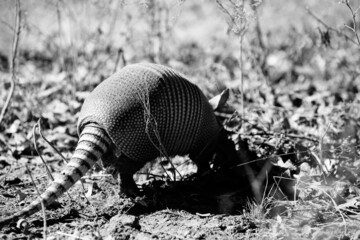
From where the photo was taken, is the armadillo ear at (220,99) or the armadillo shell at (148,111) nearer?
the armadillo shell at (148,111)

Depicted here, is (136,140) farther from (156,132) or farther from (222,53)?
(222,53)

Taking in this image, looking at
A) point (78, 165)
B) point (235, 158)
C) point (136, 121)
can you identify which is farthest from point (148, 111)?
point (235, 158)

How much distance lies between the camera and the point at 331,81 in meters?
7.44

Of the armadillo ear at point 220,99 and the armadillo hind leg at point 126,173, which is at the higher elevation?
the armadillo ear at point 220,99

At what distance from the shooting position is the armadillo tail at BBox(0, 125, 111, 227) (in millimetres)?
3482

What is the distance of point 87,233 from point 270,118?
9.82 ft

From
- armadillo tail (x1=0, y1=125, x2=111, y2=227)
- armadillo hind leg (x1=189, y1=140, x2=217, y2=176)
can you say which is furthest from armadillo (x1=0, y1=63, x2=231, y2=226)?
armadillo hind leg (x1=189, y1=140, x2=217, y2=176)

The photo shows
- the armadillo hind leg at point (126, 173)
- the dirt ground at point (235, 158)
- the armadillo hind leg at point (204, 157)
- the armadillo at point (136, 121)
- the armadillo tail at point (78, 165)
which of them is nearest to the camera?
the armadillo tail at point (78, 165)

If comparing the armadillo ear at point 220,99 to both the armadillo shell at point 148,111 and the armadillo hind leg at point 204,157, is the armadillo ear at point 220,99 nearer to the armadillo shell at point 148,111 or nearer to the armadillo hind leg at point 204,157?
the armadillo shell at point 148,111

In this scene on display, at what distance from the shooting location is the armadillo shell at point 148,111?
409cm

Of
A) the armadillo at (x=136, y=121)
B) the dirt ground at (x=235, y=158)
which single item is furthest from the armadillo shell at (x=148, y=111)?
the dirt ground at (x=235, y=158)

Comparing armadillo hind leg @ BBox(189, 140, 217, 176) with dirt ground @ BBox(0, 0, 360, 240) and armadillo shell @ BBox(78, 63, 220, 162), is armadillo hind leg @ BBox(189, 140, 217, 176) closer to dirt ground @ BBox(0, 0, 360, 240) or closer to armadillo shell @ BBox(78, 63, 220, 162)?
dirt ground @ BBox(0, 0, 360, 240)

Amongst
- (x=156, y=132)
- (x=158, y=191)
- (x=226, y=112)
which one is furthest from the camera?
(x=226, y=112)

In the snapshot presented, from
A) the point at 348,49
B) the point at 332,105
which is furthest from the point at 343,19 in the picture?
the point at 332,105
